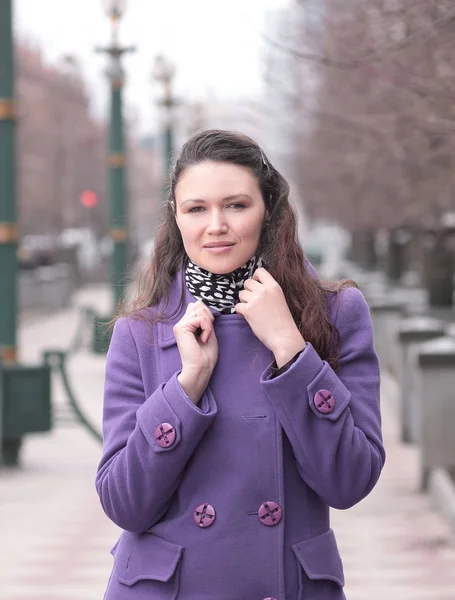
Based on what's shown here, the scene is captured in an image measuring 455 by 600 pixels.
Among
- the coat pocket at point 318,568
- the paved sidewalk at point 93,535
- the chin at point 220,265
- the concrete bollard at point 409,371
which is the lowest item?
the paved sidewalk at point 93,535

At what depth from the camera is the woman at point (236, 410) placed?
2488 mm

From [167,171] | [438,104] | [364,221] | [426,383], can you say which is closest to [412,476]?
[426,383]

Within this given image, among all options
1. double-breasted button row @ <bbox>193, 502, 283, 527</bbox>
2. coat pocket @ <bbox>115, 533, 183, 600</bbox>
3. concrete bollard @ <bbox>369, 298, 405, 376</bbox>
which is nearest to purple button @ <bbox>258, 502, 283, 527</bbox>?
double-breasted button row @ <bbox>193, 502, 283, 527</bbox>

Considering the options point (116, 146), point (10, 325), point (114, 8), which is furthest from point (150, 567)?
point (116, 146)

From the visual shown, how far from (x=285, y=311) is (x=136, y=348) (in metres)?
0.30

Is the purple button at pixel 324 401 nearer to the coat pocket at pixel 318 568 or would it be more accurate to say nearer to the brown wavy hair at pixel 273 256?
the brown wavy hair at pixel 273 256

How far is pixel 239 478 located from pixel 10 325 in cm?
864

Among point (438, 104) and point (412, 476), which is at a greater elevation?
point (438, 104)

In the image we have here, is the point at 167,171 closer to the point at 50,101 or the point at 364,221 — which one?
the point at 364,221

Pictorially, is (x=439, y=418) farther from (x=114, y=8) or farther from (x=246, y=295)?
(x=114, y=8)

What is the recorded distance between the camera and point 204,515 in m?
2.50

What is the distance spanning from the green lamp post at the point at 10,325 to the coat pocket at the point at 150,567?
8.00 metres

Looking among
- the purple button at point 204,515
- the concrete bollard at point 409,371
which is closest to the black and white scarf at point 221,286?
the purple button at point 204,515

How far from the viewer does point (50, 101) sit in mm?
48594
